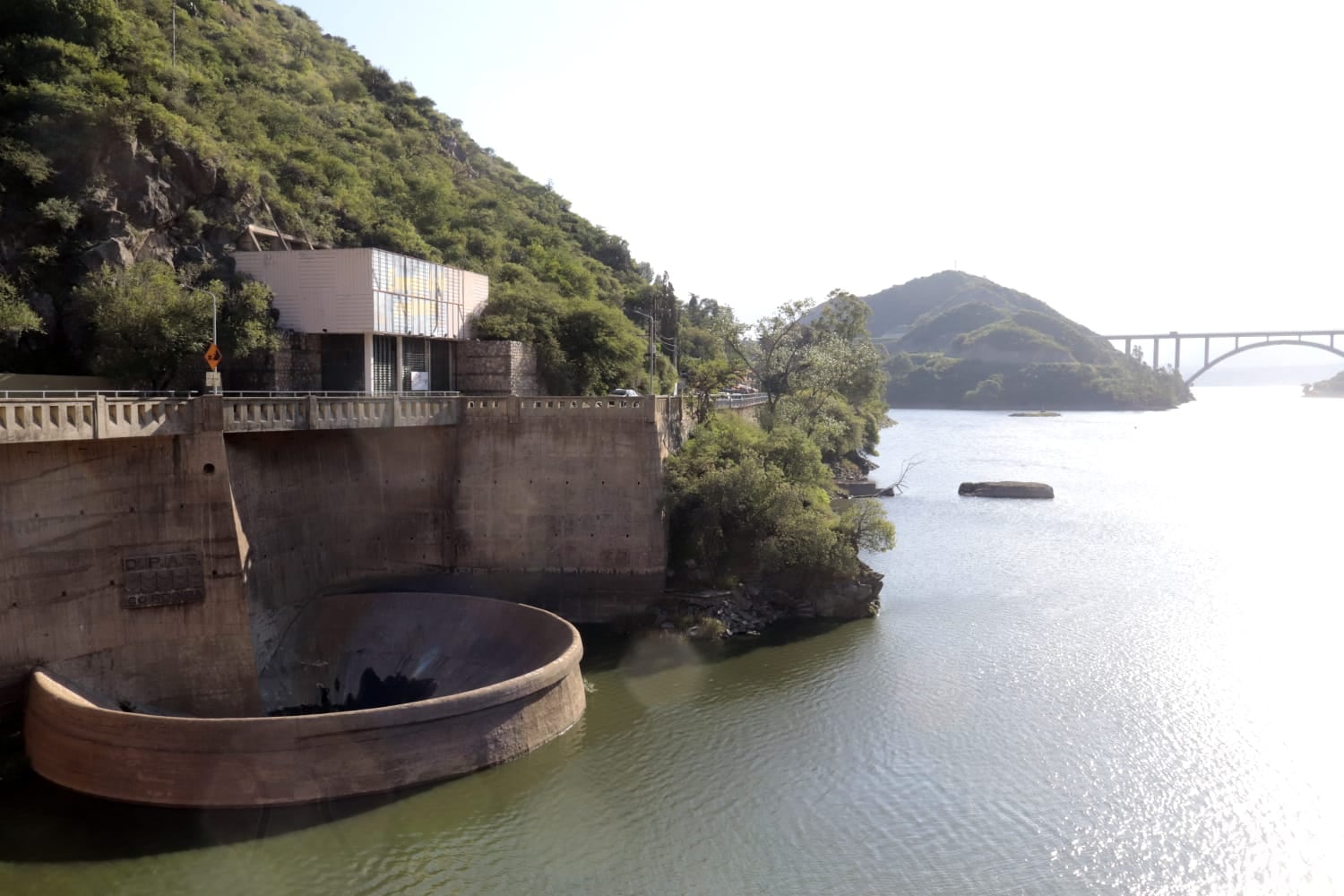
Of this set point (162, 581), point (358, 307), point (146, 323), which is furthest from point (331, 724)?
point (358, 307)

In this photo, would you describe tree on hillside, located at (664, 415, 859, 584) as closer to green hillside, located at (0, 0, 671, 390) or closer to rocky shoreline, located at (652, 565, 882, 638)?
rocky shoreline, located at (652, 565, 882, 638)

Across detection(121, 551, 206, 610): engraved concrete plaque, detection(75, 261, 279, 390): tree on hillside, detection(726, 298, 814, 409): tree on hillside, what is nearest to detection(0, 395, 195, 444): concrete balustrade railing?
detection(121, 551, 206, 610): engraved concrete plaque

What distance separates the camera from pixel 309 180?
181ft

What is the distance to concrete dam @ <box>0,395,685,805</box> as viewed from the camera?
21.7 m

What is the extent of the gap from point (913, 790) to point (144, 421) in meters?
21.1

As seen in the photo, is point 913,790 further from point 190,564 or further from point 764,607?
point 190,564

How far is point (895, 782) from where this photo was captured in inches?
902

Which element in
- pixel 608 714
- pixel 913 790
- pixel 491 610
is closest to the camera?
pixel 913 790

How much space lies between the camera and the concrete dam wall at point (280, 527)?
22.4 meters

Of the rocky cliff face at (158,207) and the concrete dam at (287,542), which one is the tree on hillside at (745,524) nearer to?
the concrete dam at (287,542)

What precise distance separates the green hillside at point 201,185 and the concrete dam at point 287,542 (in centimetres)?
886

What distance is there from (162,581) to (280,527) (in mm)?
5152

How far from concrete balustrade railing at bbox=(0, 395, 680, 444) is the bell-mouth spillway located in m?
5.93

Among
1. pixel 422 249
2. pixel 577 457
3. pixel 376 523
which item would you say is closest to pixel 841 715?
pixel 577 457
